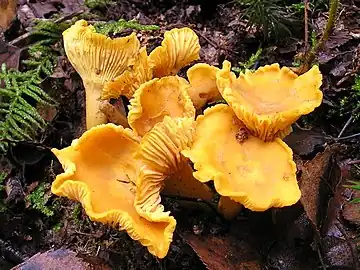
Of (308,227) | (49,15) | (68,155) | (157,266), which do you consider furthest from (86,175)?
(49,15)

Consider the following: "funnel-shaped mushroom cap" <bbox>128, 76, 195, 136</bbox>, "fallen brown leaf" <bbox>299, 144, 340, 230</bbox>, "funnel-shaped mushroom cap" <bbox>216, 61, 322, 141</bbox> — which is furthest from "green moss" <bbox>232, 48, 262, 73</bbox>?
"fallen brown leaf" <bbox>299, 144, 340, 230</bbox>

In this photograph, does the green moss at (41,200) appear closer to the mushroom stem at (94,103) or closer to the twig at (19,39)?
the mushroom stem at (94,103)

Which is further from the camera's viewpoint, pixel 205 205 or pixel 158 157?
pixel 205 205

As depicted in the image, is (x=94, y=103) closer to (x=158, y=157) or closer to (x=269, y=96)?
(x=158, y=157)

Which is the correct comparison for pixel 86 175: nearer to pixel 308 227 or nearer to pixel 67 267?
pixel 67 267

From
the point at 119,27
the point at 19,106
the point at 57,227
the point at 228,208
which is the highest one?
the point at 119,27

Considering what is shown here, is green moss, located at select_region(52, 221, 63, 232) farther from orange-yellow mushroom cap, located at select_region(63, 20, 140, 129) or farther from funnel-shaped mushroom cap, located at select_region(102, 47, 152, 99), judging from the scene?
funnel-shaped mushroom cap, located at select_region(102, 47, 152, 99)

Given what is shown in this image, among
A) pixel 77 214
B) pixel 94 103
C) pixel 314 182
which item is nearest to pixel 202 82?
pixel 94 103
